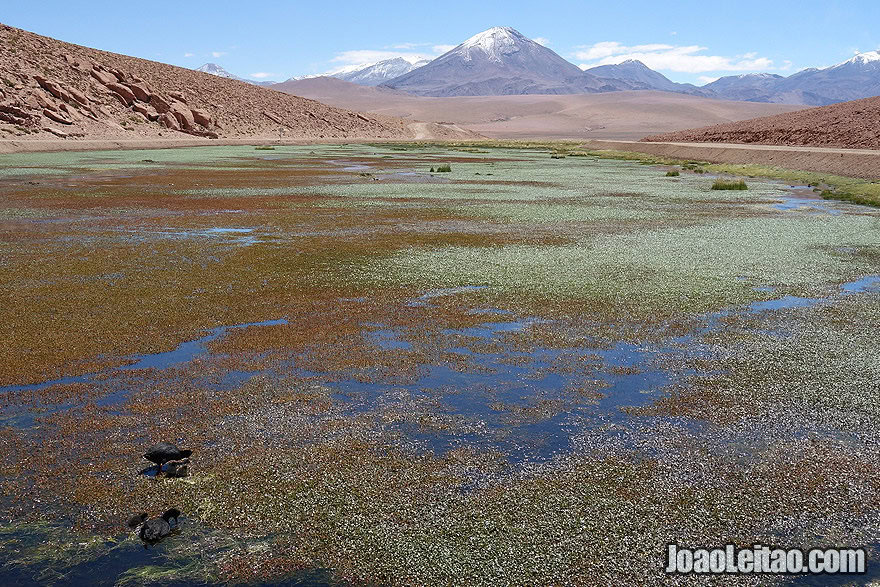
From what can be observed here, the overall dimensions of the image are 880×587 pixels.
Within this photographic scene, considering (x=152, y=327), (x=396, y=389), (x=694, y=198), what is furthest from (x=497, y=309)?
(x=694, y=198)

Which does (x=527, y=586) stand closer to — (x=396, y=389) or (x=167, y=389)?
(x=396, y=389)

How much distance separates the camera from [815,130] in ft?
194

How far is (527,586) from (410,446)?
208 centimetres

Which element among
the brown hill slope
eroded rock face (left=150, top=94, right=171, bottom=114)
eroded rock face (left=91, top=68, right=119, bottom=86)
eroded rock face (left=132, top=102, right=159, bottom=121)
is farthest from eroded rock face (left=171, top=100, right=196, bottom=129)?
the brown hill slope

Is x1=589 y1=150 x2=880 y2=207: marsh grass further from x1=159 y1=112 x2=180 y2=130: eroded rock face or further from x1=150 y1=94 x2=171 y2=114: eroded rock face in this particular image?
x1=150 y1=94 x2=171 y2=114: eroded rock face

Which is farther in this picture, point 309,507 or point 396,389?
point 396,389

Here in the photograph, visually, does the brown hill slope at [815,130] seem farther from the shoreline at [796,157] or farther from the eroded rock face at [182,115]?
the eroded rock face at [182,115]

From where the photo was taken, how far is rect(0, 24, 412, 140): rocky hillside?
67.4 m

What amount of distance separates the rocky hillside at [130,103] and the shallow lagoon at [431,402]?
2286 inches

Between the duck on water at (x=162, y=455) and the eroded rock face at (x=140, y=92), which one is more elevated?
the eroded rock face at (x=140, y=92)

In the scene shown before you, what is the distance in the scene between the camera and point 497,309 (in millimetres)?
11102

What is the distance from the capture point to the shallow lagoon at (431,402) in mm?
5102

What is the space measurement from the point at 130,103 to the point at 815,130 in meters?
67.3

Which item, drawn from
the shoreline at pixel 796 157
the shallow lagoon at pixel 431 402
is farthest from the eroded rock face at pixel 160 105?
the shallow lagoon at pixel 431 402
